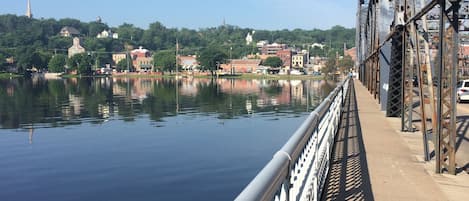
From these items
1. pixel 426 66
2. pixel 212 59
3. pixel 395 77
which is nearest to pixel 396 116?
pixel 395 77

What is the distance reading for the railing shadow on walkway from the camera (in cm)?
751

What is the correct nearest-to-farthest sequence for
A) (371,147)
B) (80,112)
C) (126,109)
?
(371,147) < (80,112) < (126,109)

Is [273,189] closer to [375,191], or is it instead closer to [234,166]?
[375,191]

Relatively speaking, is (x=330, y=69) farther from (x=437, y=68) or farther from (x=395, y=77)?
(x=437, y=68)

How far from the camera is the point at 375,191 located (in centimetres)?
768

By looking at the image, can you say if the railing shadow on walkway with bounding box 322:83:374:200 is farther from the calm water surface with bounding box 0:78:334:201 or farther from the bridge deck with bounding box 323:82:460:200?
the calm water surface with bounding box 0:78:334:201

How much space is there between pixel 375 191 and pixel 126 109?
3888 cm

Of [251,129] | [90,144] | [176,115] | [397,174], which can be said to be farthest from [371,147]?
[176,115]

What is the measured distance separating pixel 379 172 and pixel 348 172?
0.55 metres

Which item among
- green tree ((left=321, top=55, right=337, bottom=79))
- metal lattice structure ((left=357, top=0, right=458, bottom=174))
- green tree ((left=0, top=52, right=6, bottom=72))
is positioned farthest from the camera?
green tree ((left=0, top=52, right=6, bottom=72))

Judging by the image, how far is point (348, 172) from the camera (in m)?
9.14

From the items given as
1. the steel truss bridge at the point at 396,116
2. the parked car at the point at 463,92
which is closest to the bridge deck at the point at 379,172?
the steel truss bridge at the point at 396,116

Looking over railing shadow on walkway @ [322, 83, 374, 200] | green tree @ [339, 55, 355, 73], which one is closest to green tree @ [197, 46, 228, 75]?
green tree @ [339, 55, 355, 73]

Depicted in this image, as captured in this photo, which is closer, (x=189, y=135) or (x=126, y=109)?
(x=189, y=135)
